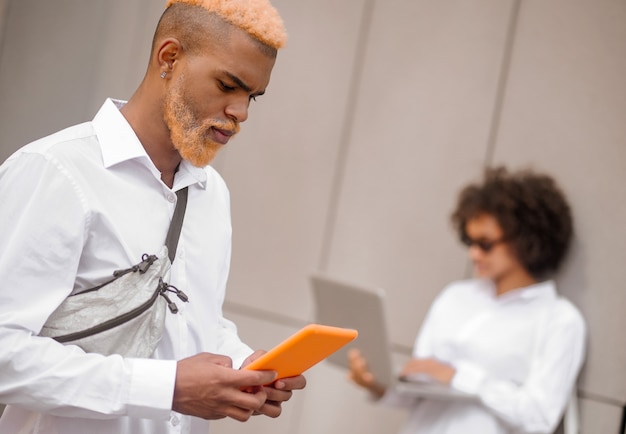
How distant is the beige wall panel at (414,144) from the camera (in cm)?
402

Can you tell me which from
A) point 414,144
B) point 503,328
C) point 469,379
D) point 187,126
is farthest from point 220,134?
point 414,144

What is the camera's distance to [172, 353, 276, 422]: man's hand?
1.38m

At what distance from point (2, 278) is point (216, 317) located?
468 mm

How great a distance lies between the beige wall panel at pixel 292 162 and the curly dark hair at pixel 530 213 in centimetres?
111

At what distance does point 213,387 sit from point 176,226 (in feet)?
1.09

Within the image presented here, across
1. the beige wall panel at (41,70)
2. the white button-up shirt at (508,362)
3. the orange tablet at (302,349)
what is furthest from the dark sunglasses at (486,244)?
the orange tablet at (302,349)

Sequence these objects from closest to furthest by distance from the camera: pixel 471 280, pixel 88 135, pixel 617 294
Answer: pixel 88 135 → pixel 617 294 → pixel 471 280

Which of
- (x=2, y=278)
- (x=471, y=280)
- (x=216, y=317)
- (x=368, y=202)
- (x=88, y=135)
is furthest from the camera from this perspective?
(x=368, y=202)

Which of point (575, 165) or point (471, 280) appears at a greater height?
point (575, 165)

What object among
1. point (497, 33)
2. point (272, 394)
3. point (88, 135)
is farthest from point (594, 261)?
point (88, 135)

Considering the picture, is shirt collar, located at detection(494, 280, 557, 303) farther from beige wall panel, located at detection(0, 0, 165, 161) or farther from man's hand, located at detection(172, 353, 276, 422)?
man's hand, located at detection(172, 353, 276, 422)

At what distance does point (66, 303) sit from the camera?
4.58 ft

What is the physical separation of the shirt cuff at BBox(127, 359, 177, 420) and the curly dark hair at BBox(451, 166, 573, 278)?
91.9 inches

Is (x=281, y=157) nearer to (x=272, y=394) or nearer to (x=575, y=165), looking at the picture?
(x=575, y=165)
